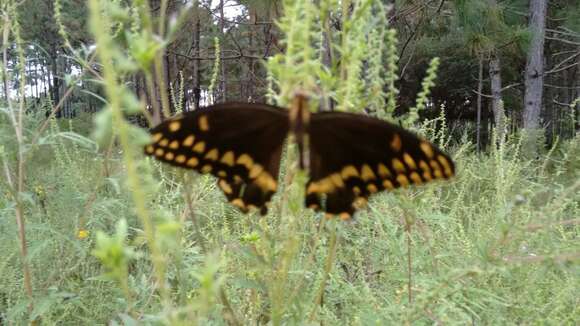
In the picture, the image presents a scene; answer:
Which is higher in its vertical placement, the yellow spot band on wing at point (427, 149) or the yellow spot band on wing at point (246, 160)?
the yellow spot band on wing at point (427, 149)

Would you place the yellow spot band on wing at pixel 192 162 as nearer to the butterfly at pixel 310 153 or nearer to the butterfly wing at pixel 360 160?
the butterfly at pixel 310 153

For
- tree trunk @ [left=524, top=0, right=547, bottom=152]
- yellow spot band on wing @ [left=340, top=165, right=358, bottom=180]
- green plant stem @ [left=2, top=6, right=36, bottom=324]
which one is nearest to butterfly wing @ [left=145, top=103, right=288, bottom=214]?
yellow spot band on wing @ [left=340, top=165, right=358, bottom=180]

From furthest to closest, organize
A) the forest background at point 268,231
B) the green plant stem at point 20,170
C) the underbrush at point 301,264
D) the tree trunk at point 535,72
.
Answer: the tree trunk at point 535,72
the green plant stem at point 20,170
the underbrush at point 301,264
the forest background at point 268,231

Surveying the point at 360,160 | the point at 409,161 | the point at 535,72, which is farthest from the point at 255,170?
the point at 535,72

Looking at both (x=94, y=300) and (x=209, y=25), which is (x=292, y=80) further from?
(x=209, y=25)

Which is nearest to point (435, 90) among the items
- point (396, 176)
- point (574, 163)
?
point (574, 163)

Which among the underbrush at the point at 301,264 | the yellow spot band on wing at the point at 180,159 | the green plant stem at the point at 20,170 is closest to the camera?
the underbrush at the point at 301,264

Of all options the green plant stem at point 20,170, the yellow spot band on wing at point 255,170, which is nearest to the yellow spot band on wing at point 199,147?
the yellow spot band on wing at point 255,170

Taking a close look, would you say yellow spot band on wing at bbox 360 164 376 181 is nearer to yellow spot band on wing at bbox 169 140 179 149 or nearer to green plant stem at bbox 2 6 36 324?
yellow spot band on wing at bbox 169 140 179 149
